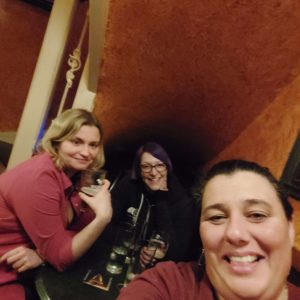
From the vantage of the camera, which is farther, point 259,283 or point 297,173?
point 297,173

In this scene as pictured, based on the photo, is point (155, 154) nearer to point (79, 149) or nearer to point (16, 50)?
point (79, 149)

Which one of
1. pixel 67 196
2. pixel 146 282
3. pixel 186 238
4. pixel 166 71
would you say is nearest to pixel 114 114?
pixel 166 71

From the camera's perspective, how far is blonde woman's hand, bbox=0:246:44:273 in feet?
3.96

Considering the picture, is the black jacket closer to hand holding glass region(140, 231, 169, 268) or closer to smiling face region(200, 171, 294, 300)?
hand holding glass region(140, 231, 169, 268)

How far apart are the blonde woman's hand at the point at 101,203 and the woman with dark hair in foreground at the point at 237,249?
1.49 feet

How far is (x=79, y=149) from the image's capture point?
1514 mm

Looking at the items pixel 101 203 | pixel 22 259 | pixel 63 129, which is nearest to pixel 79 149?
pixel 63 129

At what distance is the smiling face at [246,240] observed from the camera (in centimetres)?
76

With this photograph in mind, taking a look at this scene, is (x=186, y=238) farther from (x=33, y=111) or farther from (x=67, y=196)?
(x=33, y=111)

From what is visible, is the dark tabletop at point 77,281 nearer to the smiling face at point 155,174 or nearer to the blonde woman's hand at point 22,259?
the blonde woman's hand at point 22,259

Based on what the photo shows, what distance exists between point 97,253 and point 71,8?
209cm

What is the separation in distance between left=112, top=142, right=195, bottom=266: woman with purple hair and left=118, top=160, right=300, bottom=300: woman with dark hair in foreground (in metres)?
0.71

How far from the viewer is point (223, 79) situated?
1854 millimetres

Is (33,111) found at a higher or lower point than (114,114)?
lower
